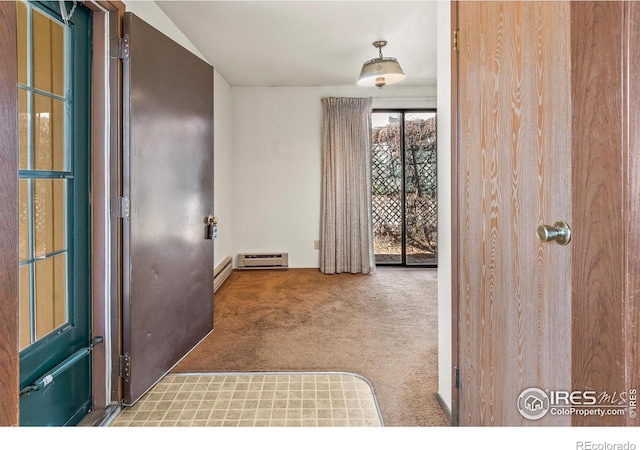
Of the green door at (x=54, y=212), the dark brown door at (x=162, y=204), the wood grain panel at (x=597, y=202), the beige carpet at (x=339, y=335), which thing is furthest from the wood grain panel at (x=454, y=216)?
the green door at (x=54, y=212)

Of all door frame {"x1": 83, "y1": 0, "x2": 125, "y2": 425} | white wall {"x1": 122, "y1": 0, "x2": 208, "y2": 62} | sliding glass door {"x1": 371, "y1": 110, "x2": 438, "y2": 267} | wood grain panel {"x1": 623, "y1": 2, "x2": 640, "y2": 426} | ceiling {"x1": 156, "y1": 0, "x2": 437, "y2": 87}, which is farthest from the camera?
sliding glass door {"x1": 371, "y1": 110, "x2": 438, "y2": 267}

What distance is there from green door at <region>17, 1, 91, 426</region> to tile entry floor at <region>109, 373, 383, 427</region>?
1.08 feet

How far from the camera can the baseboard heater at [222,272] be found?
12.7 feet

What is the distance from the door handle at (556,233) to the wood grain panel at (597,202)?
0.42 feet

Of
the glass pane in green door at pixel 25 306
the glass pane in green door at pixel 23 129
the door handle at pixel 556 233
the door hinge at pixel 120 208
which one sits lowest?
the glass pane in green door at pixel 25 306

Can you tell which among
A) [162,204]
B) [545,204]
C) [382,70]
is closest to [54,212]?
[162,204]

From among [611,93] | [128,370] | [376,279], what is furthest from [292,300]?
[611,93]

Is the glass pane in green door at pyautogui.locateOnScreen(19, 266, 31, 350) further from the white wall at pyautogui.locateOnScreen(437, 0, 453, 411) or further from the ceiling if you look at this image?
the ceiling

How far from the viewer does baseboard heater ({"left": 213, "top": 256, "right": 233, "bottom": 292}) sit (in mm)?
3882


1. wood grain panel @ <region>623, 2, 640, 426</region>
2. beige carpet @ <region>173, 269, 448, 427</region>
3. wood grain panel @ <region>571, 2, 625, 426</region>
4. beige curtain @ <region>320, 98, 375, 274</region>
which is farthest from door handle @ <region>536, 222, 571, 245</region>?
beige curtain @ <region>320, 98, 375, 274</region>

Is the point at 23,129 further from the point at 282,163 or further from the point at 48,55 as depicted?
the point at 282,163

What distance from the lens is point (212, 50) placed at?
349 centimetres

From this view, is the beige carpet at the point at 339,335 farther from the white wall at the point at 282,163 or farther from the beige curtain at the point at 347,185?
the white wall at the point at 282,163

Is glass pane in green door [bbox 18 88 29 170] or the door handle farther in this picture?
glass pane in green door [bbox 18 88 29 170]
